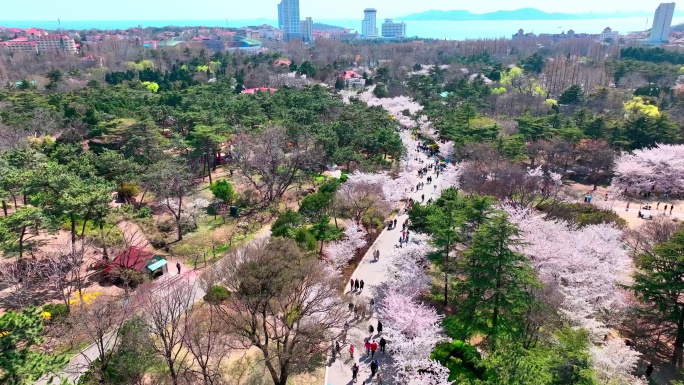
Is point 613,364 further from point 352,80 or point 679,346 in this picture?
point 352,80

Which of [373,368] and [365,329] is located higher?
[373,368]

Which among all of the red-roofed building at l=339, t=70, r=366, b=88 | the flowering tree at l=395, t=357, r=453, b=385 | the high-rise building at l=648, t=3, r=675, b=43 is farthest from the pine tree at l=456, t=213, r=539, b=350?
the high-rise building at l=648, t=3, r=675, b=43

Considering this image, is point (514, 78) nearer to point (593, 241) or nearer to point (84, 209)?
point (593, 241)

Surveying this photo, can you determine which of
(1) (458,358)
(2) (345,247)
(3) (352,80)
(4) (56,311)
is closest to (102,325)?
(4) (56,311)

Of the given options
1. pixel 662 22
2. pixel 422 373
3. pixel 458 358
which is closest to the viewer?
pixel 422 373

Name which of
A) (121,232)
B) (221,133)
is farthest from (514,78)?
(121,232)

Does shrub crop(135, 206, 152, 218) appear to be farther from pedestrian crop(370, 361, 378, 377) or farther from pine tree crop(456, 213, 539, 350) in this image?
pine tree crop(456, 213, 539, 350)

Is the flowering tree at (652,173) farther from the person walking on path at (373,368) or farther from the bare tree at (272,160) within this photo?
the person walking on path at (373,368)
